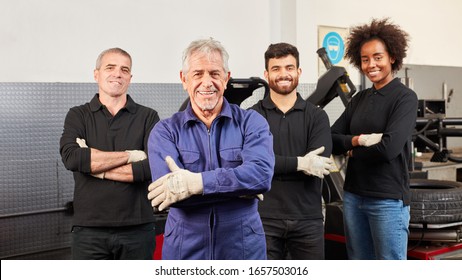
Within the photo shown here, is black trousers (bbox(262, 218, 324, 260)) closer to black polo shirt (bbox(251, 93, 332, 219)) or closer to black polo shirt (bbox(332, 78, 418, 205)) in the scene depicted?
black polo shirt (bbox(251, 93, 332, 219))

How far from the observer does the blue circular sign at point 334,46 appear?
4.98m

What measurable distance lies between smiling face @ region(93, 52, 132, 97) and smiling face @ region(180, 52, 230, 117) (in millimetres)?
667

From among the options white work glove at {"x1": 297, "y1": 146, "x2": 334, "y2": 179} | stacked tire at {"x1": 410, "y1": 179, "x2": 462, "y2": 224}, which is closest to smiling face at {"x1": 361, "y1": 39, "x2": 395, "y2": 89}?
white work glove at {"x1": 297, "y1": 146, "x2": 334, "y2": 179}

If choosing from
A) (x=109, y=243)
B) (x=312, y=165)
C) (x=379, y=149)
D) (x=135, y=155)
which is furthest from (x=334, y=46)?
(x=109, y=243)

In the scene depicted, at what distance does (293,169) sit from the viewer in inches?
78.6

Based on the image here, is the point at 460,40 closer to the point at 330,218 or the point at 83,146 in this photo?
the point at 330,218

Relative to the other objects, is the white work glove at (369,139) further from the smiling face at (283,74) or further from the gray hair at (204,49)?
the gray hair at (204,49)

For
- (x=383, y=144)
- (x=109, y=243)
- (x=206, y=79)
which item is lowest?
(x=109, y=243)

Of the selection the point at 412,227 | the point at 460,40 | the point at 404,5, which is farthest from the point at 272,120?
the point at 460,40

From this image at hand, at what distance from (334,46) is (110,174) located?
3.55 meters

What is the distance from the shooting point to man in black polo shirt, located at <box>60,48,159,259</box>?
6.61 feet

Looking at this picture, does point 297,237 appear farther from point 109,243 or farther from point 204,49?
point 204,49
